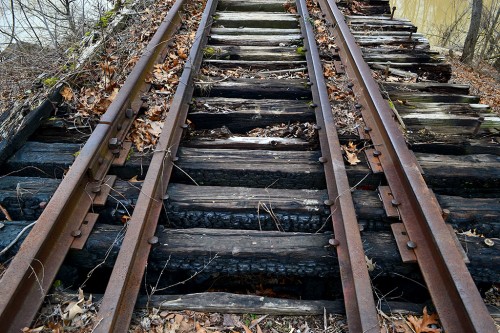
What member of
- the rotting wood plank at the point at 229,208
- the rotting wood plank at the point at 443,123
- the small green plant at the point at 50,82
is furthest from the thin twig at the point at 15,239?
the rotting wood plank at the point at 443,123

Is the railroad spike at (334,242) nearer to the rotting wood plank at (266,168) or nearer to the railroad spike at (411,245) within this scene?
the railroad spike at (411,245)

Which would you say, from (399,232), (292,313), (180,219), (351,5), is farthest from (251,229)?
(351,5)

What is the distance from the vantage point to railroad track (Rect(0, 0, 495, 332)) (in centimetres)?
211

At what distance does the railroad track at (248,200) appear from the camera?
211cm

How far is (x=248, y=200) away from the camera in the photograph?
2.83 metres

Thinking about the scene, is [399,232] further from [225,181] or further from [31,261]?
[31,261]

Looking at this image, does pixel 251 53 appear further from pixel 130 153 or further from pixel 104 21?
pixel 130 153

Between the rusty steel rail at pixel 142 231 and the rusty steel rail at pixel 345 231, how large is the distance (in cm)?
118

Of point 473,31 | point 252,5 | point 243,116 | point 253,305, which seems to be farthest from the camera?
point 473,31

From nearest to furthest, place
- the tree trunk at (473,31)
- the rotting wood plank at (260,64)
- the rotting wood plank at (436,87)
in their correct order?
the rotting wood plank at (436,87)
the rotting wood plank at (260,64)
the tree trunk at (473,31)

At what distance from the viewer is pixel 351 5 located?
686 centimetres

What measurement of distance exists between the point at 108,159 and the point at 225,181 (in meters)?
0.95

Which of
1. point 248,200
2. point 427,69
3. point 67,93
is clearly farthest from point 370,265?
point 427,69

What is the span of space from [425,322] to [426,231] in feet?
1.86
